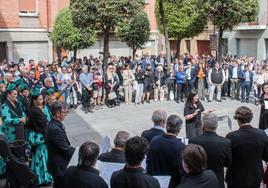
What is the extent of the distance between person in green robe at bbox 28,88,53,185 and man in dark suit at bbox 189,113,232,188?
2988mm

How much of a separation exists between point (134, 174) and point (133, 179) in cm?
5

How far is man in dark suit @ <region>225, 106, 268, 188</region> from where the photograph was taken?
5.62 m

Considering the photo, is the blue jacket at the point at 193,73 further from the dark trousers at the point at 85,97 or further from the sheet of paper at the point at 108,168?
the sheet of paper at the point at 108,168

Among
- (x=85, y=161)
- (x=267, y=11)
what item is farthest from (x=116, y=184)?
(x=267, y=11)

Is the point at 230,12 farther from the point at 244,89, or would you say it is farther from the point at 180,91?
the point at 180,91

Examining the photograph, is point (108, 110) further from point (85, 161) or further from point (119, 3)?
point (85, 161)

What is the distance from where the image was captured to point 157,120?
20.4 feet

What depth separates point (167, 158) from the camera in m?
5.33

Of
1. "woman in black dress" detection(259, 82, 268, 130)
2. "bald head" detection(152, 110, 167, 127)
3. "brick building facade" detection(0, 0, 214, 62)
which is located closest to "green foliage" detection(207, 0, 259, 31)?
"woman in black dress" detection(259, 82, 268, 130)

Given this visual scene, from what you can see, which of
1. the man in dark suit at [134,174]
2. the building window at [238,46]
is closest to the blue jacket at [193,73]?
the man in dark suit at [134,174]

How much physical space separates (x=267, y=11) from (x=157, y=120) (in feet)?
87.2

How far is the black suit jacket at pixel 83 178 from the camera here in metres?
4.30

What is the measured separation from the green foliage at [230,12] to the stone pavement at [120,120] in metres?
3.66

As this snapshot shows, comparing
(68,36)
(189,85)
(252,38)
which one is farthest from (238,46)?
(189,85)
